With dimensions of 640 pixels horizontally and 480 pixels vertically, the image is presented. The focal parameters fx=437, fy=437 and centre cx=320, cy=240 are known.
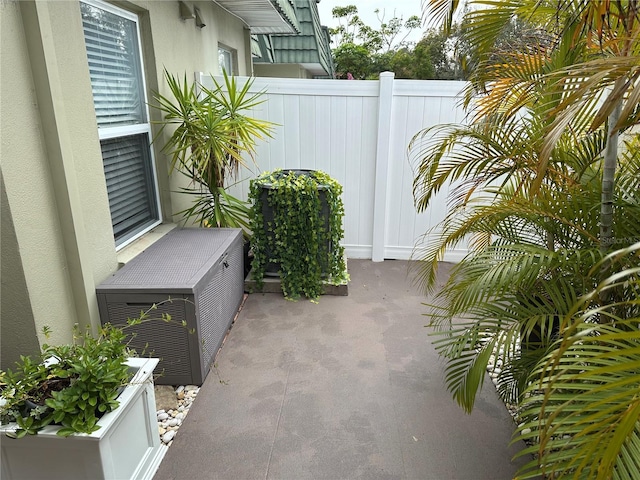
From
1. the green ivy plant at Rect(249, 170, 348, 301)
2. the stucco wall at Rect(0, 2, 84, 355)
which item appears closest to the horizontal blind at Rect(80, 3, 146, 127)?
the stucco wall at Rect(0, 2, 84, 355)

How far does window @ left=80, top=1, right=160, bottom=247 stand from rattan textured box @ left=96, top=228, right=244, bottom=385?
1.54 feet

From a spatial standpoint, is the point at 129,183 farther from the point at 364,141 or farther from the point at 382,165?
the point at 382,165

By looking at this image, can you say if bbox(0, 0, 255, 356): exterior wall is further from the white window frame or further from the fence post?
the white window frame

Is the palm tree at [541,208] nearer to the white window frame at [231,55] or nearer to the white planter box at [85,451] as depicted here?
the white planter box at [85,451]

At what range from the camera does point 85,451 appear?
1.64m

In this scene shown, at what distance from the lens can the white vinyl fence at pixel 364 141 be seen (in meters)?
4.24

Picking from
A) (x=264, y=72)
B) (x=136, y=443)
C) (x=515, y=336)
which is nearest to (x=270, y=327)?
(x=136, y=443)

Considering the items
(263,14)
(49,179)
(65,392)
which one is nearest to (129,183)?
(49,179)

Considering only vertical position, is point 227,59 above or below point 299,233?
above

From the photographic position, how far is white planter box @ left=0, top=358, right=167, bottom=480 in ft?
5.33

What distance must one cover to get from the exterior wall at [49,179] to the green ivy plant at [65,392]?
1.65 ft

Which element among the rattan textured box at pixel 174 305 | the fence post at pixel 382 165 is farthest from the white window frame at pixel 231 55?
the rattan textured box at pixel 174 305

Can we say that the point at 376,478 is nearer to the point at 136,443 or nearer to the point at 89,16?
the point at 136,443

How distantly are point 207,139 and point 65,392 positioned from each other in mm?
2273
